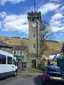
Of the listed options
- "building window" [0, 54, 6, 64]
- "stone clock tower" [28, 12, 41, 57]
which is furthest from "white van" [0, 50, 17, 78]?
"stone clock tower" [28, 12, 41, 57]

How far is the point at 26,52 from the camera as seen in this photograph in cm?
8575

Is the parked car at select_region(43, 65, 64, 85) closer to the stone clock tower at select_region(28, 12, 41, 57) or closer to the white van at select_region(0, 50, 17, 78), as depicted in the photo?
the white van at select_region(0, 50, 17, 78)

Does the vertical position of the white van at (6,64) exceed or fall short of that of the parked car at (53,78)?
it exceeds it

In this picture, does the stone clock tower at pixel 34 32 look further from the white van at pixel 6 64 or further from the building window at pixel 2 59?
the building window at pixel 2 59

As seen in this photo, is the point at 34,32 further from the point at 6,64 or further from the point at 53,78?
the point at 53,78

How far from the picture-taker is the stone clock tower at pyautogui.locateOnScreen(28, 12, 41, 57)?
8088 centimetres

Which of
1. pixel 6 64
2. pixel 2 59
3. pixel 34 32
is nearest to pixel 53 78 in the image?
pixel 2 59

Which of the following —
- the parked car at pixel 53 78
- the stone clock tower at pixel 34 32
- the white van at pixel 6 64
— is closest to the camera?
the parked car at pixel 53 78

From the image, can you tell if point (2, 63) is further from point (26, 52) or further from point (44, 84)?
point (26, 52)

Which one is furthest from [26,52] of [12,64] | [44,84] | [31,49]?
[44,84]

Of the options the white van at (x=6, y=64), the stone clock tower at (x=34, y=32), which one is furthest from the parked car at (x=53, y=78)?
the stone clock tower at (x=34, y=32)

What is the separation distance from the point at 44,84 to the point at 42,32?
6043cm

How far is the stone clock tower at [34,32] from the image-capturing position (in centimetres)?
8088

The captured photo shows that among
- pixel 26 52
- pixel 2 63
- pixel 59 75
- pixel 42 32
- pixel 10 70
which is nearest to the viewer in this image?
pixel 59 75
